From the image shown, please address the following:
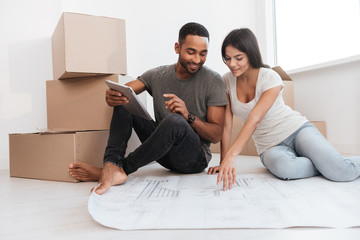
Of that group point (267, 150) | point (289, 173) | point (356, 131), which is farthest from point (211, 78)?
point (356, 131)

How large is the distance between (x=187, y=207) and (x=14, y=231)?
0.41 metres

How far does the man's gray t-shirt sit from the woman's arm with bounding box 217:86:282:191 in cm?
17

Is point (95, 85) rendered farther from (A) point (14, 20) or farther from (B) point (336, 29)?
(B) point (336, 29)

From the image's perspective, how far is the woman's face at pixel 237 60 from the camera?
1190 mm

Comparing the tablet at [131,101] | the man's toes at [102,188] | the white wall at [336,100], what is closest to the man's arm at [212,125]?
the tablet at [131,101]

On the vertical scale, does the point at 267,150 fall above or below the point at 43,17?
below

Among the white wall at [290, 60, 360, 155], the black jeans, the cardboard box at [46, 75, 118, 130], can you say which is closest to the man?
the black jeans

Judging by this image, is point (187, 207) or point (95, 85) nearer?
point (187, 207)

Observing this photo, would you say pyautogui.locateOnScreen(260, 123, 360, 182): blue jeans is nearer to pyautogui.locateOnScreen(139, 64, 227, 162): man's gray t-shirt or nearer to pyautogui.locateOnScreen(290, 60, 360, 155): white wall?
pyautogui.locateOnScreen(139, 64, 227, 162): man's gray t-shirt

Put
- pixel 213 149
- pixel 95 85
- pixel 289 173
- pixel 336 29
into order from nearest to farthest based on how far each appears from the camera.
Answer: pixel 289 173, pixel 95 85, pixel 336 29, pixel 213 149

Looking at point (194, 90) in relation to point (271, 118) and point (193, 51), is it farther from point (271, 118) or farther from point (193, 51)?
point (271, 118)

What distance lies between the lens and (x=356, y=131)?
6.07 feet

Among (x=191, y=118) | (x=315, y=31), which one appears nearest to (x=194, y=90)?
(x=191, y=118)

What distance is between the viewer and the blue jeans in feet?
3.62
